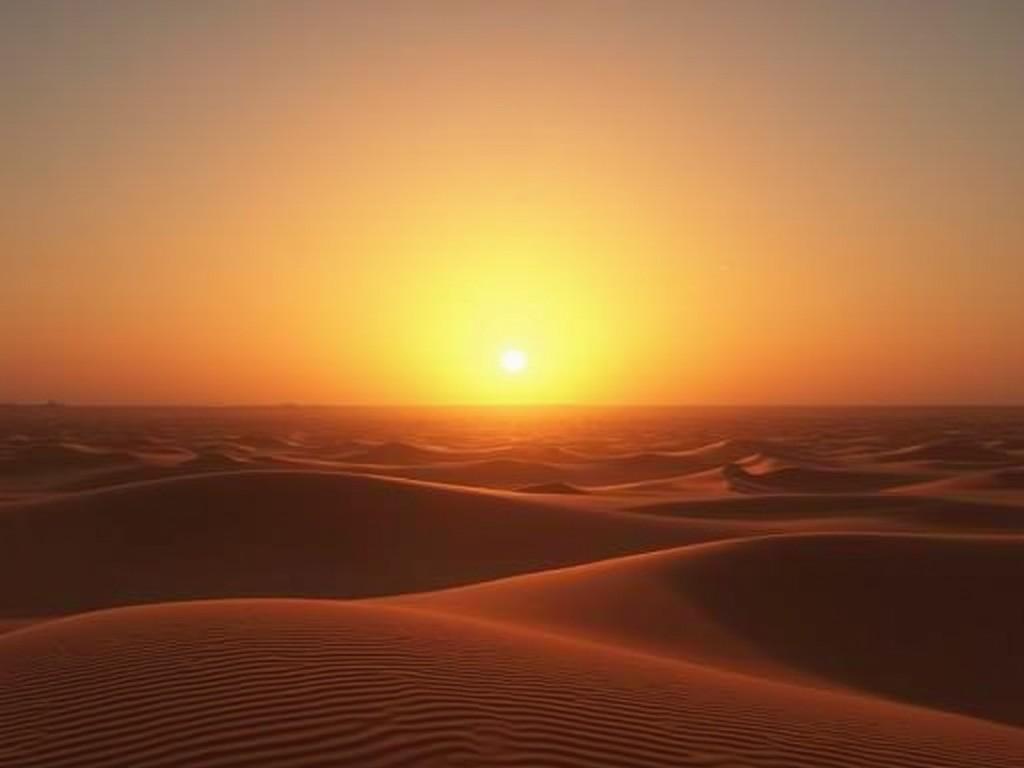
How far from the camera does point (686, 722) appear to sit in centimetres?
497

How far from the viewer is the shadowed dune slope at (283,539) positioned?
49.0ft

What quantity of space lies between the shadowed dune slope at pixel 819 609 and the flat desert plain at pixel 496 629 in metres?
0.04

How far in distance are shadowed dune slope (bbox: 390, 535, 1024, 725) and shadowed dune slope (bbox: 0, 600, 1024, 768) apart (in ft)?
7.23

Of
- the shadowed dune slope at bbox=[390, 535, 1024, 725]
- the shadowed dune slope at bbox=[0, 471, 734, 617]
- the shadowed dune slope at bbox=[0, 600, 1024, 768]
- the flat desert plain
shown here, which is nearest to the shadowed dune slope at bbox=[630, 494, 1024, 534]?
the flat desert plain

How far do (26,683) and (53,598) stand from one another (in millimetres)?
9571

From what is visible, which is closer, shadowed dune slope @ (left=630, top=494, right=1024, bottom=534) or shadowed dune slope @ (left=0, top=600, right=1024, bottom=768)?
shadowed dune slope @ (left=0, top=600, right=1024, bottom=768)

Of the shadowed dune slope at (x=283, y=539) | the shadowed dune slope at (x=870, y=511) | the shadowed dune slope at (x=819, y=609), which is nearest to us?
the shadowed dune slope at (x=819, y=609)

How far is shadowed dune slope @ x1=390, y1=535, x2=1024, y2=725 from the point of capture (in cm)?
893

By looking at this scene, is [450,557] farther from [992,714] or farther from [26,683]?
[26,683]

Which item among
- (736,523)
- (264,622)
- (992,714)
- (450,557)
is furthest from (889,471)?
(264,622)

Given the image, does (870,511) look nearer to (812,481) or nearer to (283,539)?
(812,481)

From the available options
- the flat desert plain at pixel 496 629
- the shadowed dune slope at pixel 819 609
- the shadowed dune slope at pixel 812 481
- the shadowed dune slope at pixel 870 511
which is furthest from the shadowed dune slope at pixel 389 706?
the shadowed dune slope at pixel 812 481

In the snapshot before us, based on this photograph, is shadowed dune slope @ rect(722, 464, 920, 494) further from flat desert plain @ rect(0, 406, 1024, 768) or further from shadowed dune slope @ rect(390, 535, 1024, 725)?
shadowed dune slope @ rect(390, 535, 1024, 725)

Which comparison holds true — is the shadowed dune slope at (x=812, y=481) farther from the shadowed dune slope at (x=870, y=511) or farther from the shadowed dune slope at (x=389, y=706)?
the shadowed dune slope at (x=389, y=706)
